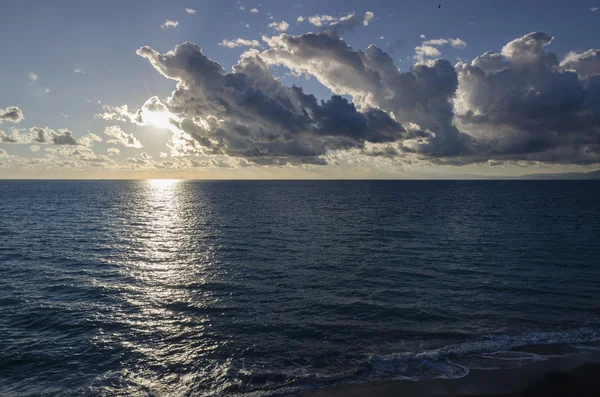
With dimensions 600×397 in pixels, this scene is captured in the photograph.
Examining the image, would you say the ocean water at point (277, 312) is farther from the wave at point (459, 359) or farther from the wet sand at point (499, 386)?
the wet sand at point (499, 386)

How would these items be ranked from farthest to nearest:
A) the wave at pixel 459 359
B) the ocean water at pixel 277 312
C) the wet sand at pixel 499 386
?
Answer: the ocean water at pixel 277 312 < the wave at pixel 459 359 < the wet sand at pixel 499 386

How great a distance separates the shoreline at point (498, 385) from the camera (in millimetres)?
15773

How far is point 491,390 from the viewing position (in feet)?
52.6

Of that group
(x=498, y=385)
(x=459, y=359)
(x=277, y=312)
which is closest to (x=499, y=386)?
(x=498, y=385)

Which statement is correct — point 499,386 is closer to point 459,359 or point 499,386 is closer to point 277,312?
point 459,359

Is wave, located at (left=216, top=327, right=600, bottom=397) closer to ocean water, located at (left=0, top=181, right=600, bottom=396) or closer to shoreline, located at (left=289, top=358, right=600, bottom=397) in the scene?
ocean water, located at (left=0, top=181, right=600, bottom=396)

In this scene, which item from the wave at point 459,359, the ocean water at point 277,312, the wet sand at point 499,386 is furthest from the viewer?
the ocean water at point 277,312

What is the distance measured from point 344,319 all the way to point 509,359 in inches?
389

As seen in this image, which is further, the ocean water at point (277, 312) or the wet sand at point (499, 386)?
the ocean water at point (277, 312)

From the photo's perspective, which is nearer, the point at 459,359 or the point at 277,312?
the point at 459,359

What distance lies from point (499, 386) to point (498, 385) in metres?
0.06

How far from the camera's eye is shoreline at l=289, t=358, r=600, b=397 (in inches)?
621

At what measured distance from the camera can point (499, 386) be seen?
1633 centimetres

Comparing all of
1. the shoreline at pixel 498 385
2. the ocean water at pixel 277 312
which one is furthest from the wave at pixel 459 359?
the shoreline at pixel 498 385
